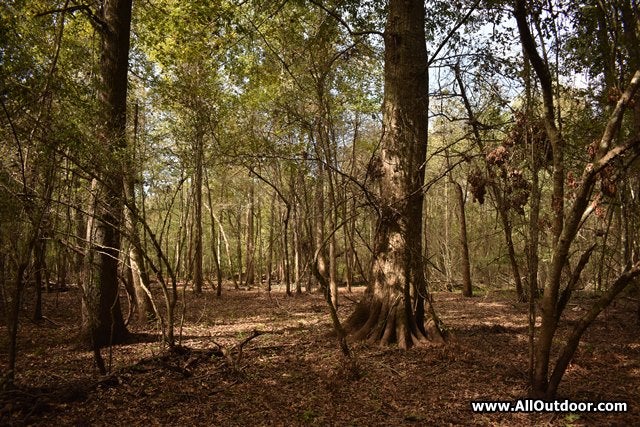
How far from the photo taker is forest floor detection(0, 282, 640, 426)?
Answer: 396cm

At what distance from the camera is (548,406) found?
3.99 metres

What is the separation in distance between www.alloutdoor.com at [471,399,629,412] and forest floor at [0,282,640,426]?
7cm

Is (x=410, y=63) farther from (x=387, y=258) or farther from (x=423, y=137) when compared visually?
(x=387, y=258)

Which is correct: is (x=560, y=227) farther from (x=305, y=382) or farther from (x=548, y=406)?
(x=305, y=382)

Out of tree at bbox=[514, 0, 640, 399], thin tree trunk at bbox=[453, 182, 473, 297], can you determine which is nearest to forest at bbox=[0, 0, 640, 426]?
tree at bbox=[514, 0, 640, 399]

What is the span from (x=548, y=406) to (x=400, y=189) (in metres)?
3.48

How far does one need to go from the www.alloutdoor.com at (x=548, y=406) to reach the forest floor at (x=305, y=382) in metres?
0.07

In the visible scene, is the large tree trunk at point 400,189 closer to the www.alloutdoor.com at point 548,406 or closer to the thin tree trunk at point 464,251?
the www.alloutdoor.com at point 548,406

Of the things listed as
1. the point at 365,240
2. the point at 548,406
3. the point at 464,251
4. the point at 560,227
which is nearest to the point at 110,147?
the point at 365,240

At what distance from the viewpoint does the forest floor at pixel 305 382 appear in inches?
156

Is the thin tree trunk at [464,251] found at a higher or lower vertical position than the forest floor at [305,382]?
higher

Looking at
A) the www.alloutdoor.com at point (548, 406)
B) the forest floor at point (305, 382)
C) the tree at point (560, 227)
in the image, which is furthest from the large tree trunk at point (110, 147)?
the tree at point (560, 227)

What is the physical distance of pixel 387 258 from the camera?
6.43m

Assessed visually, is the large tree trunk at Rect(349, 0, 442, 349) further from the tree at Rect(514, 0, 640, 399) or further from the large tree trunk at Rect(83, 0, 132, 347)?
the large tree trunk at Rect(83, 0, 132, 347)
